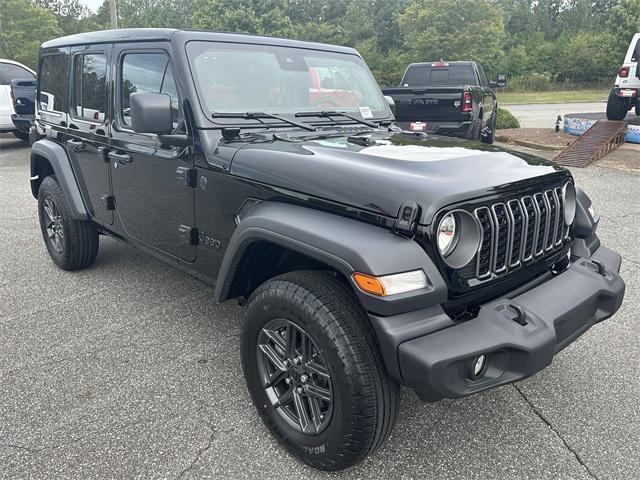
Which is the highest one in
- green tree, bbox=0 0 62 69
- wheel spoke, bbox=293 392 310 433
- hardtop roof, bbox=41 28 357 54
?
green tree, bbox=0 0 62 69

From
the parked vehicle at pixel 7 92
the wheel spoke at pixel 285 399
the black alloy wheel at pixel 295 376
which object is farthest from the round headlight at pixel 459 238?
the parked vehicle at pixel 7 92

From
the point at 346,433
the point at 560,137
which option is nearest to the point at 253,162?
the point at 346,433

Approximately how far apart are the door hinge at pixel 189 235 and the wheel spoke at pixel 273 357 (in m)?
0.89

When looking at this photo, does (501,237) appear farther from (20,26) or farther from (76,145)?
(20,26)

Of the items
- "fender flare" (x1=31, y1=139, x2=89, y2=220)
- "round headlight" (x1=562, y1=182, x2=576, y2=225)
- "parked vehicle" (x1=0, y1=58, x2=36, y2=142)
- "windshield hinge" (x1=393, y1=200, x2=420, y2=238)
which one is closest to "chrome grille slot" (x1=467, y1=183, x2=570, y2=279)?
"round headlight" (x1=562, y1=182, x2=576, y2=225)

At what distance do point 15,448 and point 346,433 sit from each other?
1581 mm

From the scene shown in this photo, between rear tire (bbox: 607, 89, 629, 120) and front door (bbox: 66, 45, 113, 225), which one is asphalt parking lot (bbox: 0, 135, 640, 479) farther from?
rear tire (bbox: 607, 89, 629, 120)

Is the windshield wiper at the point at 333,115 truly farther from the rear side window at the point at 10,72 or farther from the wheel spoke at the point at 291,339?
the rear side window at the point at 10,72

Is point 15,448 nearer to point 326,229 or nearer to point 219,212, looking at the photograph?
point 219,212

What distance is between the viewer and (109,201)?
3836mm

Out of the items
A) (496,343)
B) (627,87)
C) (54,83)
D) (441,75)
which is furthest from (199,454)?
(627,87)

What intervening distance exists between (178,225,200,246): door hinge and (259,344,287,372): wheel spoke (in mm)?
889

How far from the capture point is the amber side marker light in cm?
193

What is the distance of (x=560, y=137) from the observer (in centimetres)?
1237
